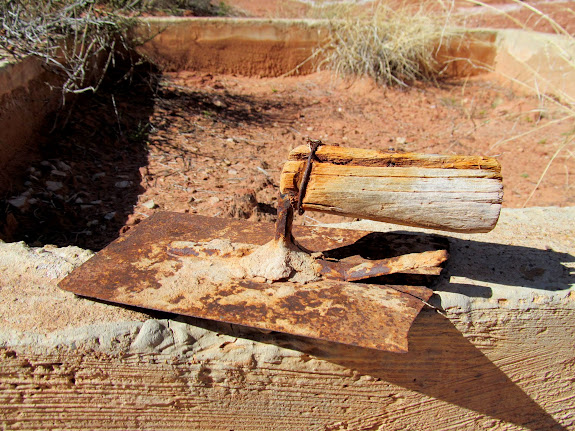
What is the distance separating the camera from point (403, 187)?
1.32 meters

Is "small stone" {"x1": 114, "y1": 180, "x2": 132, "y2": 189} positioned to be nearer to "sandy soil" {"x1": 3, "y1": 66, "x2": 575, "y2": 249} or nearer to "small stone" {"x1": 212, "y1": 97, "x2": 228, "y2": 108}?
"sandy soil" {"x1": 3, "y1": 66, "x2": 575, "y2": 249}

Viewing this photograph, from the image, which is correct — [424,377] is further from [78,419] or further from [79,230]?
[79,230]

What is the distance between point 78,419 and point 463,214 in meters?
1.25

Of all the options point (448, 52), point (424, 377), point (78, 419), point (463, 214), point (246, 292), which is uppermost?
point (448, 52)

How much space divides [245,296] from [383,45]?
13.3ft

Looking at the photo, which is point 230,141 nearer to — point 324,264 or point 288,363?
point 324,264

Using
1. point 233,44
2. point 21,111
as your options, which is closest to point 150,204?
point 21,111

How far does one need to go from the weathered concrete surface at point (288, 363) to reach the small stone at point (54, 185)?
1084mm

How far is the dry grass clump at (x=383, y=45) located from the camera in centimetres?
480

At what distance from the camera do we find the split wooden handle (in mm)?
1275

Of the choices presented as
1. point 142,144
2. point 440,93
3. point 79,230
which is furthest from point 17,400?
point 440,93

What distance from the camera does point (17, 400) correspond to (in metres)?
1.36

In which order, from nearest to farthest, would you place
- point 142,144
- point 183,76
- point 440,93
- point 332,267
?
point 332,267, point 142,144, point 183,76, point 440,93

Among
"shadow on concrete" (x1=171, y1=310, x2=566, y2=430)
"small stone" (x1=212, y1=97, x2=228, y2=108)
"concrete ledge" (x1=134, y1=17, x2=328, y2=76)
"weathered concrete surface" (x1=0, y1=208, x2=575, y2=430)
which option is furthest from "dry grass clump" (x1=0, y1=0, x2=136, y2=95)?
"shadow on concrete" (x1=171, y1=310, x2=566, y2=430)
